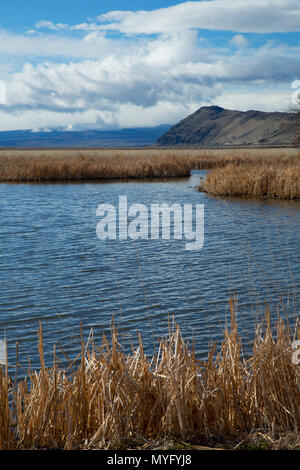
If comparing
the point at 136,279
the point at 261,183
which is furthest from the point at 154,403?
the point at 261,183

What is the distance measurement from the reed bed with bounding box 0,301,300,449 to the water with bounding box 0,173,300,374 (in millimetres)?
494

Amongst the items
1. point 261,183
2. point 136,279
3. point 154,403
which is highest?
point 261,183

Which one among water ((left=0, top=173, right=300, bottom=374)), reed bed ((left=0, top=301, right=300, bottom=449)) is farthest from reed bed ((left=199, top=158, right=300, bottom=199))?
reed bed ((left=0, top=301, right=300, bottom=449))

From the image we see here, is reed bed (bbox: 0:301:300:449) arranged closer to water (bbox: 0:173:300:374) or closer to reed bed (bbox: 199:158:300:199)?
water (bbox: 0:173:300:374)

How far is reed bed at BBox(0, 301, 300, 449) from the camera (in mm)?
4016

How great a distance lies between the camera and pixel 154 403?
168 inches

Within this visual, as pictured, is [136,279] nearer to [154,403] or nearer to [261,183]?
[154,403]

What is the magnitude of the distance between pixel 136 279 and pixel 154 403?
625 cm

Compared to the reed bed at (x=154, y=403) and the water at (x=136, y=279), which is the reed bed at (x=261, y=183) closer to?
the water at (x=136, y=279)

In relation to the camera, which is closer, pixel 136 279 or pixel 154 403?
pixel 154 403

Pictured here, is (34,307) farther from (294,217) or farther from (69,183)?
(69,183)

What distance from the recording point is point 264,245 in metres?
13.5

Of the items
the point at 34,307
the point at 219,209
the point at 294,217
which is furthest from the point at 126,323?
the point at 219,209

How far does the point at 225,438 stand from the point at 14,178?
30.3 meters
